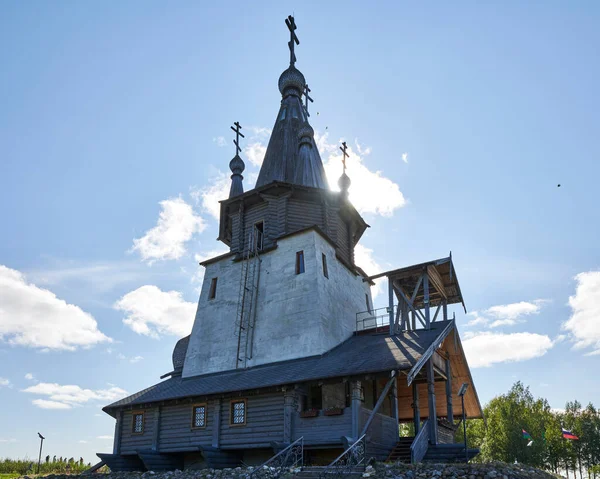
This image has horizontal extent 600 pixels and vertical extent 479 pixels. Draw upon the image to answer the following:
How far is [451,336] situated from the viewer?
Answer: 75.2 ft

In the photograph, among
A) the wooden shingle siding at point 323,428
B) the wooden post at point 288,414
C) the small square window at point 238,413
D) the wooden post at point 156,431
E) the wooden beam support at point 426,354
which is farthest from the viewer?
the wooden post at point 156,431

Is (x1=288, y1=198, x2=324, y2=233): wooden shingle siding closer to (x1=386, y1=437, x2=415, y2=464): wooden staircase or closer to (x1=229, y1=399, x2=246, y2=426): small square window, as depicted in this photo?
(x1=229, y1=399, x2=246, y2=426): small square window

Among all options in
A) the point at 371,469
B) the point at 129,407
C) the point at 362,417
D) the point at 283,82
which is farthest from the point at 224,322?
the point at 283,82

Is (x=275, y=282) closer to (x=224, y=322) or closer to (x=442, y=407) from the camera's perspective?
(x=224, y=322)

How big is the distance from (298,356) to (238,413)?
348 cm

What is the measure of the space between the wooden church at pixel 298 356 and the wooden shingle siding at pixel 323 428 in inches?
2.0

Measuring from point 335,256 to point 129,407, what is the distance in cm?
1212

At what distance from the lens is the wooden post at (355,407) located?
692 inches

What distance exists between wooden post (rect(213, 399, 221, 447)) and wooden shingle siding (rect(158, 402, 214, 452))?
0.36 metres

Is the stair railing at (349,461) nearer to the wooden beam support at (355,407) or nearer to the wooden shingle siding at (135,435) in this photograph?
the wooden beam support at (355,407)

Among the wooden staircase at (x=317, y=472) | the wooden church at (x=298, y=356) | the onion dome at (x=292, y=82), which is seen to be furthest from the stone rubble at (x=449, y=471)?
the onion dome at (x=292, y=82)

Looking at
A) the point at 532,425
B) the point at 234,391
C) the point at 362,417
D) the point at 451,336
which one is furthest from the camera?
the point at 532,425

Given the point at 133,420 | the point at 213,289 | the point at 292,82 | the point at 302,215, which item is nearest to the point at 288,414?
the point at 133,420

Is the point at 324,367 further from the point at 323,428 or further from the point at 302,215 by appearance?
the point at 302,215
